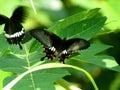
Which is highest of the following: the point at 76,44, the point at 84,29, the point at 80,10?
the point at 80,10

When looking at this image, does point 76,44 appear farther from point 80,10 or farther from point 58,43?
point 80,10

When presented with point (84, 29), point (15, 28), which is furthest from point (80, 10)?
point (15, 28)

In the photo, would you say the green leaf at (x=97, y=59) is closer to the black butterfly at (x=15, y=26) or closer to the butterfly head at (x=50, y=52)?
the butterfly head at (x=50, y=52)

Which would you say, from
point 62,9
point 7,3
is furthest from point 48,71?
point 62,9

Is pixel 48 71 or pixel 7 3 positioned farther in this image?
pixel 7 3

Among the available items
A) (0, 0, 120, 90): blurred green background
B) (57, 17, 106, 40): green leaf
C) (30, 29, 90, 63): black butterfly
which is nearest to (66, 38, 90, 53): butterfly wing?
(30, 29, 90, 63): black butterfly

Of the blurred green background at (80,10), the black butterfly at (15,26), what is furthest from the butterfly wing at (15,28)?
the blurred green background at (80,10)

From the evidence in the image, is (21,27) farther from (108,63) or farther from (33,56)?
(108,63)
